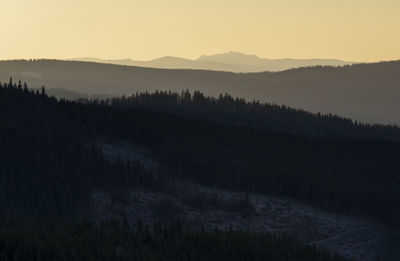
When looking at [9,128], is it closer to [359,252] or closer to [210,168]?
[210,168]

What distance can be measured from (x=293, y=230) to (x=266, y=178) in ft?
65.4

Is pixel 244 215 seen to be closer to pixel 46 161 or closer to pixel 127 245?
pixel 46 161

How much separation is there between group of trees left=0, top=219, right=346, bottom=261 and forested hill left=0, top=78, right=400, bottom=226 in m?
23.8

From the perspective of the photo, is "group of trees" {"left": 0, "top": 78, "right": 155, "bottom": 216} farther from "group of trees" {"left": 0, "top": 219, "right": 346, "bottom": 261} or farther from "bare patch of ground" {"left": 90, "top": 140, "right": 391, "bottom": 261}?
"group of trees" {"left": 0, "top": 219, "right": 346, "bottom": 261}

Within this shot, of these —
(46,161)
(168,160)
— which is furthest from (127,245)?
(168,160)

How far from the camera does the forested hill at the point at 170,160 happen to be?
3297 inches

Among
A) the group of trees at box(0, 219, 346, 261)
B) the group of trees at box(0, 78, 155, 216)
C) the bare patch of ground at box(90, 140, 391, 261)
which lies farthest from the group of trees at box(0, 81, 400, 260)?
the group of trees at box(0, 219, 346, 261)

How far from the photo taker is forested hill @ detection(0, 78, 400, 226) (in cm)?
8375

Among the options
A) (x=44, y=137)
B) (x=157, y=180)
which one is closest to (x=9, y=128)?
(x=44, y=137)

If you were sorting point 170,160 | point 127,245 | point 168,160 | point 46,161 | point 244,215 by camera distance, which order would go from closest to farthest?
1. point 127,245
2. point 46,161
3. point 244,215
4. point 170,160
5. point 168,160

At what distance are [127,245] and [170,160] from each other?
58449mm

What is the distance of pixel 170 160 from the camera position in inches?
4220

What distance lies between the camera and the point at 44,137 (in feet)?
323

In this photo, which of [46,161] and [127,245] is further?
[46,161]
